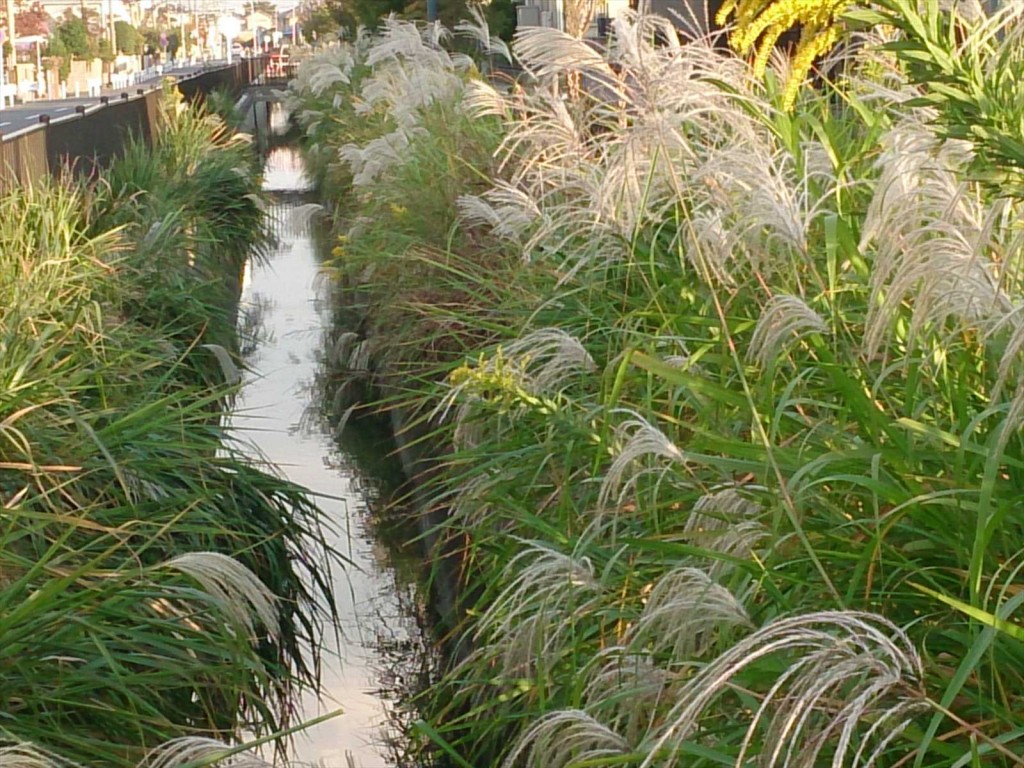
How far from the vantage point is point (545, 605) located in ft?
12.4

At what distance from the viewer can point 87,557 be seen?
182 inches

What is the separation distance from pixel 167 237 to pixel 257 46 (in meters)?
113

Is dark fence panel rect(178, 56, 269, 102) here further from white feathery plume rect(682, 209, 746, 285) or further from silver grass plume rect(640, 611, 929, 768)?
silver grass plume rect(640, 611, 929, 768)

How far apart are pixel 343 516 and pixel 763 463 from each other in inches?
197

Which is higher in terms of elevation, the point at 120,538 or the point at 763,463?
the point at 763,463

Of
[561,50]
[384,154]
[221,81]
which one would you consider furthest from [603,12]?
[561,50]

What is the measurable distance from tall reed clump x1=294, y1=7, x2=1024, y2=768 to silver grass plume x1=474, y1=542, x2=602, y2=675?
1 cm

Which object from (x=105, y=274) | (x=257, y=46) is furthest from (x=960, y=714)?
(x=257, y=46)

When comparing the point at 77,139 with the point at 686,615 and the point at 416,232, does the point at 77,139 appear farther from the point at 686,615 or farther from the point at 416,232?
the point at 686,615

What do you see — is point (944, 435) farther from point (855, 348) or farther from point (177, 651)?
point (177, 651)

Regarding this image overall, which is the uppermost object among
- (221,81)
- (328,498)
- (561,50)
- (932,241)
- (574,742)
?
(561,50)

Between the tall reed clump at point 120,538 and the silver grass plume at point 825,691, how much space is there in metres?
1.00

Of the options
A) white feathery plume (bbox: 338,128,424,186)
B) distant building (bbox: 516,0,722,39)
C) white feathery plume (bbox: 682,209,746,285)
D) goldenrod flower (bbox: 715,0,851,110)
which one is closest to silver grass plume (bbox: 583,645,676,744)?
white feathery plume (bbox: 682,209,746,285)

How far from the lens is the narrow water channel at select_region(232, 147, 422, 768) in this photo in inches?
226
